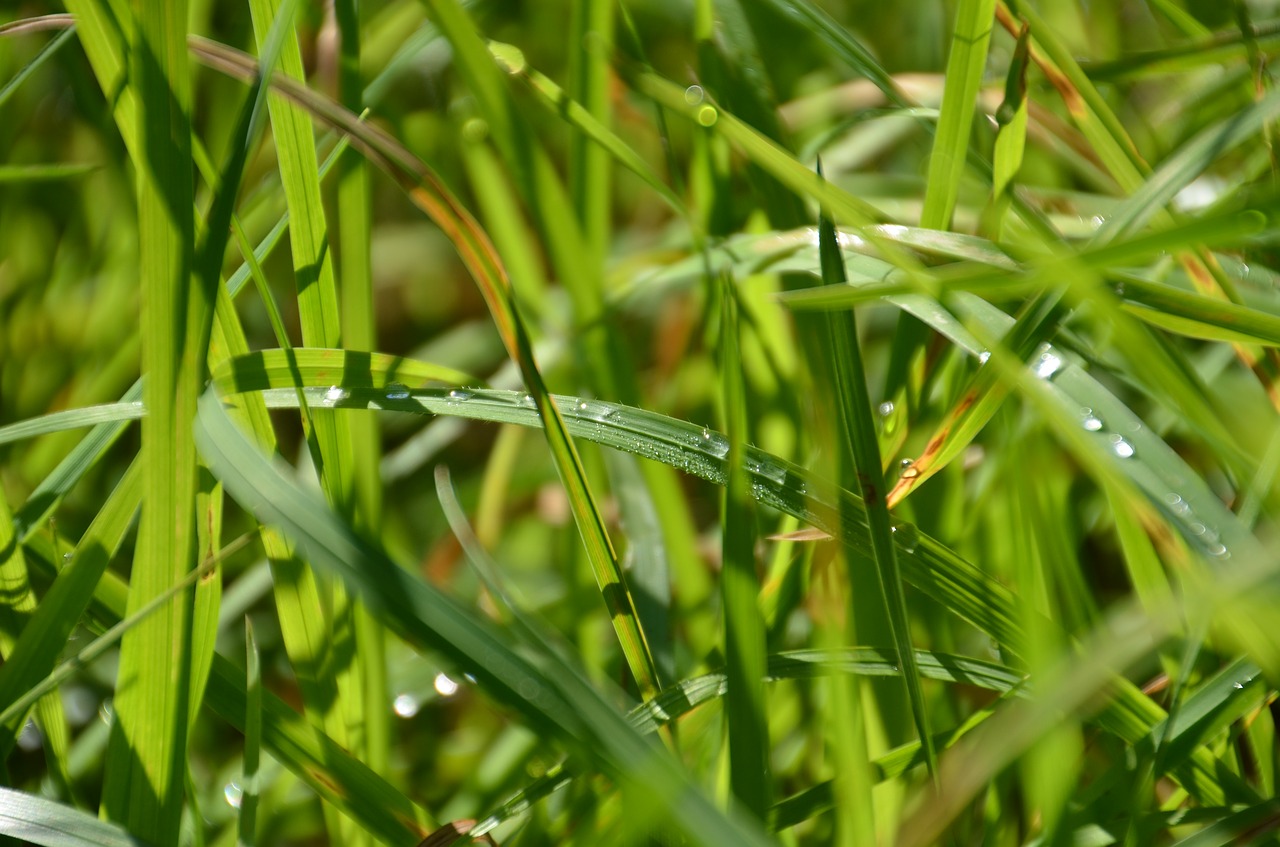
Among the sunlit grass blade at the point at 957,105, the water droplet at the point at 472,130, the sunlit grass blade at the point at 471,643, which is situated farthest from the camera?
the water droplet at the point at 472,130

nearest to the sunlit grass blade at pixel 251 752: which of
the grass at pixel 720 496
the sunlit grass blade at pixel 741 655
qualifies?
the grass at pixel 720 496

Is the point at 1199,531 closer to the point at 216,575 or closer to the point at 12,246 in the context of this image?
the point at 216,575

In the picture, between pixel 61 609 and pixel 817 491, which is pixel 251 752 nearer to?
pixel 61 609

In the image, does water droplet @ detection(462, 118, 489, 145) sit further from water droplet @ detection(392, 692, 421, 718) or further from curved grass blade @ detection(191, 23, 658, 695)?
water droplet @ detection(392, 692, 421, 718)

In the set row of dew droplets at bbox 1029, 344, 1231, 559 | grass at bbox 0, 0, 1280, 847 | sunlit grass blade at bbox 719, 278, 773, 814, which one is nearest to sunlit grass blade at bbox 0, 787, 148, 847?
grass at bbox 0, 0, 1280, 847

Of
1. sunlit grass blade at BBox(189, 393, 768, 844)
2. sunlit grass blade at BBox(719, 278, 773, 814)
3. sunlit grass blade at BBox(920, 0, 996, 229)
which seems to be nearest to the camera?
sunlit grass blade at BBox(189, 393, 768, 844)

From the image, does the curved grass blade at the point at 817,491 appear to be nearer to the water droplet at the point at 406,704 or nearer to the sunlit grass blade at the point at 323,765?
the sunlit grass blade at the point at 323,765

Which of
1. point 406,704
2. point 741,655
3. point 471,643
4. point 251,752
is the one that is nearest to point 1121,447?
point 741,655

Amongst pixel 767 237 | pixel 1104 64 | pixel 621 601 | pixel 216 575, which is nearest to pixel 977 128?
pixel 1104 64
